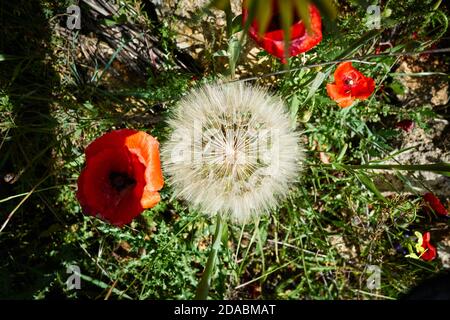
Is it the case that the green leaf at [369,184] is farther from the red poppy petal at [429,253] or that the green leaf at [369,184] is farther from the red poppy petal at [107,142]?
the red poppy petal at [107,142]

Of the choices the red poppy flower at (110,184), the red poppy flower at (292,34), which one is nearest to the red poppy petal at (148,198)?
the red poppy flower at (110,184)

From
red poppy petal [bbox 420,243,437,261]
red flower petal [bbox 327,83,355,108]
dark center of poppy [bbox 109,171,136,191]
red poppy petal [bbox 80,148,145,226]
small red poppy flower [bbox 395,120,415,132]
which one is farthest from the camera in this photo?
small red poppy flower [bbox 395,120,415,132]

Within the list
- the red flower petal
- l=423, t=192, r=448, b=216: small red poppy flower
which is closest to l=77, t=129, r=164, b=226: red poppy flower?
the red flower petal

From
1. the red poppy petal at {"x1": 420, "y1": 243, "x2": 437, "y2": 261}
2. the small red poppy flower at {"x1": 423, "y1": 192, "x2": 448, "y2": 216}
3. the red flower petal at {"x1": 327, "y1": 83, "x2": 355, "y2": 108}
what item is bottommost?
the red poppy petal at {"x1": 420, "y1": 243, "x2": 437, "y2": 261}

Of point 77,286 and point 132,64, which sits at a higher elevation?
point 132,64

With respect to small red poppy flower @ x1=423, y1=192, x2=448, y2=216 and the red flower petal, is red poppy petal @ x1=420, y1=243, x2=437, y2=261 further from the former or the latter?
the red flower petal

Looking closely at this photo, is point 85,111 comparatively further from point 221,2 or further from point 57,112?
point 221,2
